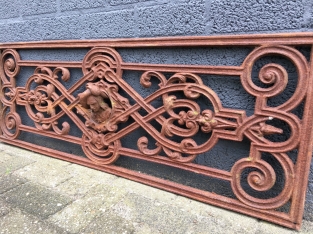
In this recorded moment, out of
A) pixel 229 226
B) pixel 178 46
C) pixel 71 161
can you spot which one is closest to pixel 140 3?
pixel 178 46

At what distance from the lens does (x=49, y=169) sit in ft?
4.77

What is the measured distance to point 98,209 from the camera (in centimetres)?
109

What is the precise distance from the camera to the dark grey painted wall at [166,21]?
1.00m

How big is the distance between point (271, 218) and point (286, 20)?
871mm

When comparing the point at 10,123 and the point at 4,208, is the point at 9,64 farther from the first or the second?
the point at 4,208

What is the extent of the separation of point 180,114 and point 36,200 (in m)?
0.85

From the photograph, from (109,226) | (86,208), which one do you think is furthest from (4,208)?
(109,226)

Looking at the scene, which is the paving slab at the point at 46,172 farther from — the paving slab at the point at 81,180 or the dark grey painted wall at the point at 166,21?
the dark grey painted wall at the point at 166,21

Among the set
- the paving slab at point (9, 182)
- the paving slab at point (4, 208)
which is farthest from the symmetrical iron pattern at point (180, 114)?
the paving slab at point (4, 208)

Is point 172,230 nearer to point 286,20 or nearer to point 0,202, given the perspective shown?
point 0,202

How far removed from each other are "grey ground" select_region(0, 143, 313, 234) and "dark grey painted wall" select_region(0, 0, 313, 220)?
344 mm

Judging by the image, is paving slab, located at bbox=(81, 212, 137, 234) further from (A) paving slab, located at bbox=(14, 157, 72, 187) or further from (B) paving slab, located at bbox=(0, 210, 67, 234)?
(A) paving slab, located at bbox=(14, 157, 72, 187)

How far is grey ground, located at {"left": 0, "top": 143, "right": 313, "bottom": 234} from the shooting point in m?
0.98

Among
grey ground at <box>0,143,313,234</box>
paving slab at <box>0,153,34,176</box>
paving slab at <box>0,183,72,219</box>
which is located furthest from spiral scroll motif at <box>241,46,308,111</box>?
paving slab at <box>0,153,34,176</box>
